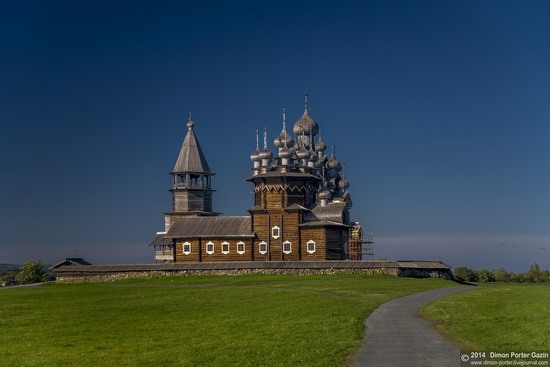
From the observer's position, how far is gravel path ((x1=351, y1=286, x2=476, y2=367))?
17.7 m

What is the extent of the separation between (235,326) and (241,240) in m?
45.3

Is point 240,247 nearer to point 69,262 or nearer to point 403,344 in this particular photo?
point 69,262

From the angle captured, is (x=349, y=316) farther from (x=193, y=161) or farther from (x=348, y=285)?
(x=193, y=161)

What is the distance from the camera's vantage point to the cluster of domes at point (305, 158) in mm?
72062

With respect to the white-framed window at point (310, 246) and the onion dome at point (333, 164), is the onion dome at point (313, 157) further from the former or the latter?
the white-framed window at point (310, 246)

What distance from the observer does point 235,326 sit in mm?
25875

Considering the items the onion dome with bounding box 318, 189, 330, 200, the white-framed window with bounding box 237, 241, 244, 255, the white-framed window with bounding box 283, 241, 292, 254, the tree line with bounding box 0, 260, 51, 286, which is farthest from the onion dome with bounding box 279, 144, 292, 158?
the tree line with bounding box 0, 260, 51, 286

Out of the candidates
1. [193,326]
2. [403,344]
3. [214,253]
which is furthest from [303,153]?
[403,344]

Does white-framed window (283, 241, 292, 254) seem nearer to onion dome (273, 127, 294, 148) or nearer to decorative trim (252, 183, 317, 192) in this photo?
decorative trim (252, 183, 317, 192)

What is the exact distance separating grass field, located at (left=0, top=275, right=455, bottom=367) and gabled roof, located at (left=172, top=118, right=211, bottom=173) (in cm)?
3721

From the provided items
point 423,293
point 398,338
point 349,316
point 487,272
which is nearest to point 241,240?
point 487,272

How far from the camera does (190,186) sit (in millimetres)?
81688

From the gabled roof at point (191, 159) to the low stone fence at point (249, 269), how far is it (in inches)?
685

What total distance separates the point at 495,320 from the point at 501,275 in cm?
5344
